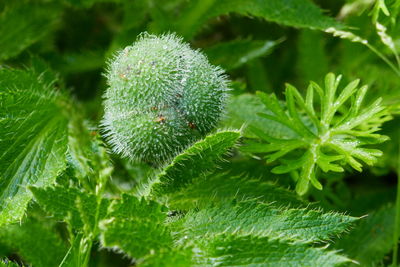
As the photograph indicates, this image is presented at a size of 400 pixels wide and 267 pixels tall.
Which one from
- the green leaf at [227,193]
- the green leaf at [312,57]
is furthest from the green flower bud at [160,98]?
the green leaf at [312,57]

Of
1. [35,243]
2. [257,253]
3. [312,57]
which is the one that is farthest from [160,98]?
[312,57]

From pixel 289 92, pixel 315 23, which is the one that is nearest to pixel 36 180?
pixel 289 92

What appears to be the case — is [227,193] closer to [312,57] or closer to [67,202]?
[67,202]

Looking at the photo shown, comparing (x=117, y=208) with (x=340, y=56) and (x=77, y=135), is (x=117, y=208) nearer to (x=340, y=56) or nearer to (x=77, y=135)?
(x=77, y=135)

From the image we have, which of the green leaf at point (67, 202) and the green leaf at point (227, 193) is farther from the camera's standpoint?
the green leaf at point (227, 193)

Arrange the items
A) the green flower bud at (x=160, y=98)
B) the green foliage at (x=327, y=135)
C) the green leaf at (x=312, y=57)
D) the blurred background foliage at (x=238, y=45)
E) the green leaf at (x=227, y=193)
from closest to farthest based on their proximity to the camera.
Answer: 1. the green flower bud at (x=160, y=98)
2. the green foliage at (x=327, y=135)
3. the green leaf at (x=227, y=193)
4. the blurred background foliage at (x=238, y=45)
5. the green leaf at (x=312, y=57)

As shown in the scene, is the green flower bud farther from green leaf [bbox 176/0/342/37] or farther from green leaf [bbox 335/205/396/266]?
green leaf [bbox 335/205/396/266]

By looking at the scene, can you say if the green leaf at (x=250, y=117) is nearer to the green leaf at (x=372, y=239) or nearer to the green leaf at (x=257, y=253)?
the green leaf at (x=372, y=239)
